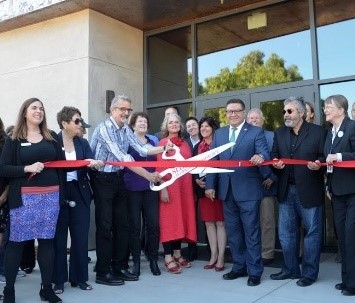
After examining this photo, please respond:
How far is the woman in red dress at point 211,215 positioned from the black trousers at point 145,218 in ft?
2.09

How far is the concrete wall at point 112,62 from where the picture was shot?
278 inches

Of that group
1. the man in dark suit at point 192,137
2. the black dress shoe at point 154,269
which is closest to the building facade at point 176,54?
the man in dark suit at point 192,137

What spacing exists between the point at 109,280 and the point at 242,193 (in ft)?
5.55

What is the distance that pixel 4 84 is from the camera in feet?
26.2

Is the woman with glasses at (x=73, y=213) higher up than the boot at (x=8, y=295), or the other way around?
the woman with glasses at (x=73, y=213)

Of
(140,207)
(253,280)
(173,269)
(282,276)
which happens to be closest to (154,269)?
(173,269)

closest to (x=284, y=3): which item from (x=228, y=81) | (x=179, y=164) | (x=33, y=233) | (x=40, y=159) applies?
(x=228, y=81)

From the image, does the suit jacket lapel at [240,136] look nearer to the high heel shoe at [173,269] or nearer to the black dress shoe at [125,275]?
the high heel shoe at [173,269]

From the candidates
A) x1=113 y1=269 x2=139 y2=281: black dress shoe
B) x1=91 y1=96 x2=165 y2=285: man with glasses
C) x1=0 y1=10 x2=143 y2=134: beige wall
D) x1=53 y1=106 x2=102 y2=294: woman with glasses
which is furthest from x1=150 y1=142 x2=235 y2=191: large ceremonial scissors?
x1=0 y1=10 x2=143 y2=134: beige wall

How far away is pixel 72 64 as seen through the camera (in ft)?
23.5

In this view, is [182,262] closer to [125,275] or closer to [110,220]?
[125,275]

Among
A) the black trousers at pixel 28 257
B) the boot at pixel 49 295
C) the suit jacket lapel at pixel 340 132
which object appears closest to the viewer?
the boot at pixel 49 295

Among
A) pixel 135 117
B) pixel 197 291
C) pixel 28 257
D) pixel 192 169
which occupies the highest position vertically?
pixel 135 117

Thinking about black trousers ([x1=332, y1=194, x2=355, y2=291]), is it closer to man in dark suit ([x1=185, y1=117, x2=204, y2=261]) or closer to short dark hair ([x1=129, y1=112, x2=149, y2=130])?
man in dark suit ([x1=185, y1=117, x2=204, y2=261])
